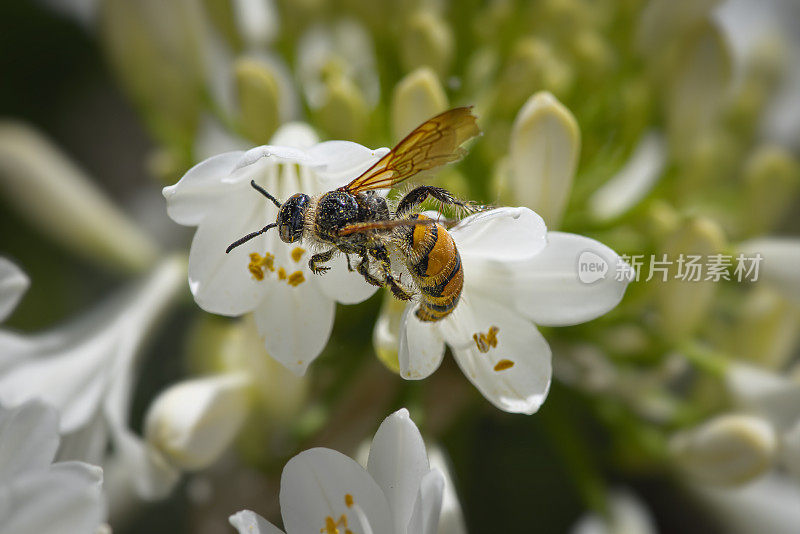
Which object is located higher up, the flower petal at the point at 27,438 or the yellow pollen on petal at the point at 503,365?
the flower petal at the point at 27,438

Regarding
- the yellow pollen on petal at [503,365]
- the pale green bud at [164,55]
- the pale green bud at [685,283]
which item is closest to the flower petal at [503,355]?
the yellow pollen on petal at [503,365]

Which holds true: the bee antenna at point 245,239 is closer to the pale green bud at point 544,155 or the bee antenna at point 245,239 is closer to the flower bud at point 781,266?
the pale green bud at point 544,155

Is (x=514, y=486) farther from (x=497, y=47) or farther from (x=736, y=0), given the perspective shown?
(x=736, y=0)

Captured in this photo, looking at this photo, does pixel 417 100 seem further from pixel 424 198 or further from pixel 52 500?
pixel 52 500

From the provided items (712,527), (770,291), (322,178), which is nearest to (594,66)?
(770,291)

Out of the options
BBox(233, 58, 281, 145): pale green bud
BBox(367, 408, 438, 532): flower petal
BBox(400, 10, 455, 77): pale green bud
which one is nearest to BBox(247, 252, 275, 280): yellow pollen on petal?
BBox(367, 408, 438, 532): flower petal

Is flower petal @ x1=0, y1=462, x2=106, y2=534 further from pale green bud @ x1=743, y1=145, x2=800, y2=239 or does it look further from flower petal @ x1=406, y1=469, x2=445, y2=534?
pale green bud @ x1=743, y1=145, x2=800, y2=239
